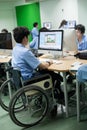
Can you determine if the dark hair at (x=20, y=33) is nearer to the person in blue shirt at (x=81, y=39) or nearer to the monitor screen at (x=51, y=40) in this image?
the monitor screen at (x=51, y=40)

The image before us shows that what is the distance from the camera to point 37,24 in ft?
30.9

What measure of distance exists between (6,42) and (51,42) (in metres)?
1.07

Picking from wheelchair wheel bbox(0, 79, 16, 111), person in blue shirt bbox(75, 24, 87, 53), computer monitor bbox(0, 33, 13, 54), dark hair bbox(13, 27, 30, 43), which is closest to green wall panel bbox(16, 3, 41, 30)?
computer monitor bbox(0, 33, 13, 54)

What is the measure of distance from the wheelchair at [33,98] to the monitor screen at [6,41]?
4.55ft

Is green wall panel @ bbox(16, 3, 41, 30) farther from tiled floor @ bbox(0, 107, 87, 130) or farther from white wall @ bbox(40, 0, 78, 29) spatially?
tiled floor @ bbox(0, 107, 87, 130)

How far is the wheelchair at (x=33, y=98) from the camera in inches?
100

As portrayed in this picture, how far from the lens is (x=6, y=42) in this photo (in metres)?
4.08

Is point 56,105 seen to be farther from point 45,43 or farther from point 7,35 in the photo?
point 7,35

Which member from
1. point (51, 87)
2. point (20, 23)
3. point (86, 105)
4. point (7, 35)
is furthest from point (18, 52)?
point (20, 23)

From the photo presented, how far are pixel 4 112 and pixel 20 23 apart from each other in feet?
27.0

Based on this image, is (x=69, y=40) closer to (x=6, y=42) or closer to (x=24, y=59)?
(x=24, y=59)

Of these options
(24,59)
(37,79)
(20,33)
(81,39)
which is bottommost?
(37,79)

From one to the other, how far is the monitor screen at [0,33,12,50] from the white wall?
4.56 m

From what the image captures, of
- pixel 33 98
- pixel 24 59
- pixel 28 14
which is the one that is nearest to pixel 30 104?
pixel 33 98
